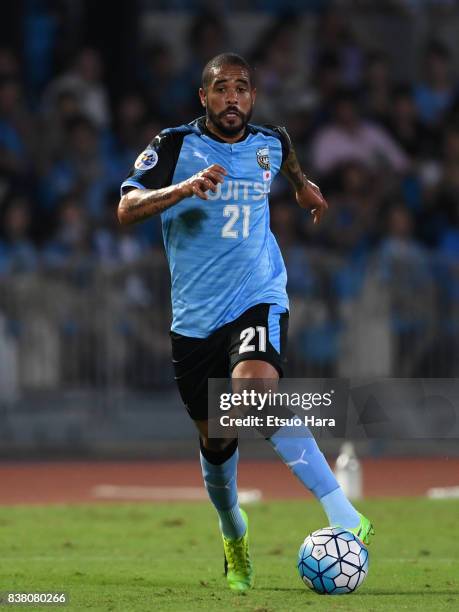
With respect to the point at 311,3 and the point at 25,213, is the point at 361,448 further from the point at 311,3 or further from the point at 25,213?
the point at 311,3

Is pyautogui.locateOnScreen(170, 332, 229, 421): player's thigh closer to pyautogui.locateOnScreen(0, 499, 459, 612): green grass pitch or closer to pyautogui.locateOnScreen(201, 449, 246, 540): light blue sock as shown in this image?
pyautogui.locateOnScreen(201, 449, 246, 540): light blue sock

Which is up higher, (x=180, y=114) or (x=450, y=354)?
(x=180, y=114)

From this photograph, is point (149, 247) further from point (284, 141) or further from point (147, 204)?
point (147, 204)

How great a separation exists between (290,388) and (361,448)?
9.19 metres

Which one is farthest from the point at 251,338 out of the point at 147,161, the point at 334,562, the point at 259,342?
the point at 334,562

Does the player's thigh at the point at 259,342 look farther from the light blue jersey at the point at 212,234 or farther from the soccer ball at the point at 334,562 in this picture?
the soccer ball at the point at 334,562

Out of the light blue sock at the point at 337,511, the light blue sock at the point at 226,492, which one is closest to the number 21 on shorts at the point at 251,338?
the light blue sock at the point at 226,492

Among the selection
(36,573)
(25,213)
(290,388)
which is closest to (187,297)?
(290,388)

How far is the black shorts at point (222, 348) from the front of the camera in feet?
25.5

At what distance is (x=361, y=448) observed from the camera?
1712cm

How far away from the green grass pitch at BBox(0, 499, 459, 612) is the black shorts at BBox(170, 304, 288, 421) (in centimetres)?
104

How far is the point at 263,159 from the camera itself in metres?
8.16

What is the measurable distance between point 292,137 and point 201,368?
1069cm

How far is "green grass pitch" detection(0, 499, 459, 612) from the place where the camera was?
757 centimetres
